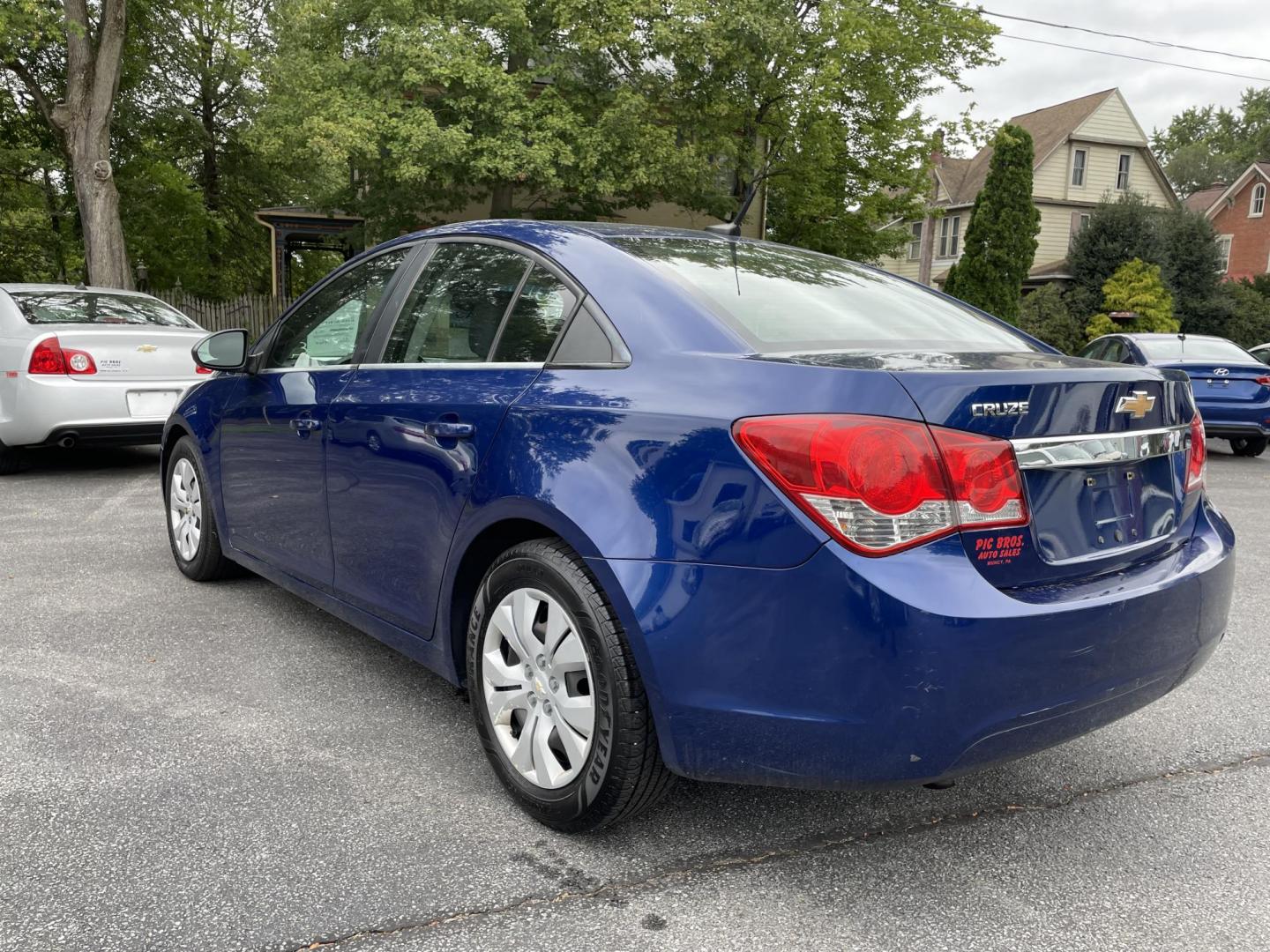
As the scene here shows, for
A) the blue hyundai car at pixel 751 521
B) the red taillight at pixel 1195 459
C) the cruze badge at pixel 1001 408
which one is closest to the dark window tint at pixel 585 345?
the blue hyundai car at pixel 751 521

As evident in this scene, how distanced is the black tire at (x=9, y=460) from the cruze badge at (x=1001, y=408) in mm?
7846

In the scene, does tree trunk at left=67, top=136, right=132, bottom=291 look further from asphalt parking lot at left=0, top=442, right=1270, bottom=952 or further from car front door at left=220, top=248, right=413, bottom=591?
asphalt parking lot at left=0, top=442, right=1270, bottom=952

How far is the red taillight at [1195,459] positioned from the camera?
8.73 feet

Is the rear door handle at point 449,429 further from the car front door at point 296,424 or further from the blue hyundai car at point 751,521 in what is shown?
the car front door at point 296,424

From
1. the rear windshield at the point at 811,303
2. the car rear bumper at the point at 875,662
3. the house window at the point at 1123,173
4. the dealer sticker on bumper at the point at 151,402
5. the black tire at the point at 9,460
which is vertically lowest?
the black tire at the point at 9,460

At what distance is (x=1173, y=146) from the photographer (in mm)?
75875

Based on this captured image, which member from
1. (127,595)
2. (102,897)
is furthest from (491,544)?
(127,595)

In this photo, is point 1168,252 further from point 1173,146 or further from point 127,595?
point 1173,146

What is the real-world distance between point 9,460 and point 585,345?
7.06 metres

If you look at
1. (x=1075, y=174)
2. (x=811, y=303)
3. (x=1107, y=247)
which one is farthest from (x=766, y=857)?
(x=1075, y=174)

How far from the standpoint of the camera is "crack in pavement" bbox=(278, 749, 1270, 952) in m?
2.14

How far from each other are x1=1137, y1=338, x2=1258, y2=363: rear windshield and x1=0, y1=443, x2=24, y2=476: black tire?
11.2 meters

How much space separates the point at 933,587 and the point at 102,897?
6.15 feet

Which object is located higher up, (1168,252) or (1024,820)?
(1168,252)
